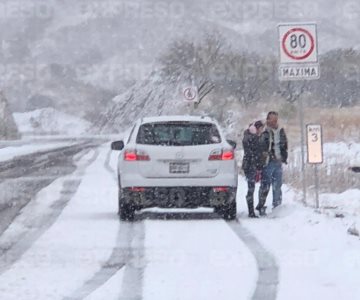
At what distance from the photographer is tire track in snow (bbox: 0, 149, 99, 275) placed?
11336 mm

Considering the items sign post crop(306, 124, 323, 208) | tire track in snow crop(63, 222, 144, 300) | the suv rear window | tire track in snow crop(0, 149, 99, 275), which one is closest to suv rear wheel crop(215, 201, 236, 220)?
the suv rear window

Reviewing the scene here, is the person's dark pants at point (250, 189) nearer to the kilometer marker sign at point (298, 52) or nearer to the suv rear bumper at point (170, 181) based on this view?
the suv rear bumper at point (170, 181)

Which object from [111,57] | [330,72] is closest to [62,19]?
[111,57]

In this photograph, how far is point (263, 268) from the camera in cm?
1007

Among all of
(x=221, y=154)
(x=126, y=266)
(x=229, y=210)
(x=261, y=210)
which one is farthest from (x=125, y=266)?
(x=261, y=210)

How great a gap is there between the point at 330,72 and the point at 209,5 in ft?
186

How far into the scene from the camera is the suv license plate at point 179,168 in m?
15.1

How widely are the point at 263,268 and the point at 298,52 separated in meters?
6.49

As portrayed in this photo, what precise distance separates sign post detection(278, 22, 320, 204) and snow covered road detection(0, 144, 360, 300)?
2055mm

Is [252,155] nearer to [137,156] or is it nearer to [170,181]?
[170,181]

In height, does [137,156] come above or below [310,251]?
above

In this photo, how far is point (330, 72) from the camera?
73250mm

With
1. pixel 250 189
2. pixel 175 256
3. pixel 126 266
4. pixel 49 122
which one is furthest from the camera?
pixel 49 122

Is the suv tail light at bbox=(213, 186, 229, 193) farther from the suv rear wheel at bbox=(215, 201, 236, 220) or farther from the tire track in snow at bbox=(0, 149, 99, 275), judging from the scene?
the tire track in snow at bbox=(0, 149, 99, 275)
